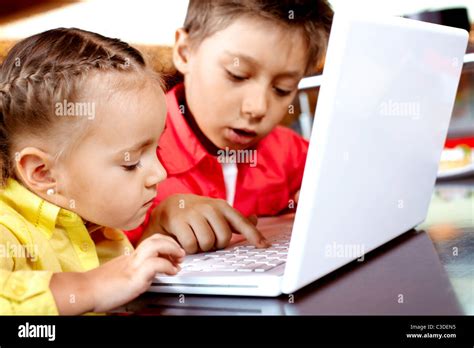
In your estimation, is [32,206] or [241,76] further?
[241,76]

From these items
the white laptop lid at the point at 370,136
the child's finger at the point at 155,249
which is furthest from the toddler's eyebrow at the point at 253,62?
the child's finger at the point at 155,249

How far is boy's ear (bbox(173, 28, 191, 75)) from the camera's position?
119 centimetres

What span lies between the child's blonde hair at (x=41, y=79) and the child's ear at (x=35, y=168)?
0.07ft

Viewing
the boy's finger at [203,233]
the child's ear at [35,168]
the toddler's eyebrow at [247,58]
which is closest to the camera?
the child's ear at [35,168]

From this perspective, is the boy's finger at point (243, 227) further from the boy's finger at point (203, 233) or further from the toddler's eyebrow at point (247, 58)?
the toddler's eyebrow at point (247, 58)

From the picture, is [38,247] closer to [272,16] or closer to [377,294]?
[377,294]

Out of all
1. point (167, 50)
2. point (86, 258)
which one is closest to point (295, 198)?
point (167, 50)

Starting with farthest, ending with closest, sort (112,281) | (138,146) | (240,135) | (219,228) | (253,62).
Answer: (240,135), (253,62), (219,228), (138,146), (112,281)

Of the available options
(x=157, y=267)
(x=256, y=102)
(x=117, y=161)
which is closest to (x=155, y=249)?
(x=157, y=267)

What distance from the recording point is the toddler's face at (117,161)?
673 millimetres

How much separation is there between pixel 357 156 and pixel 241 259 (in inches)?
6.6

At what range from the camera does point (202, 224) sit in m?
0.78
